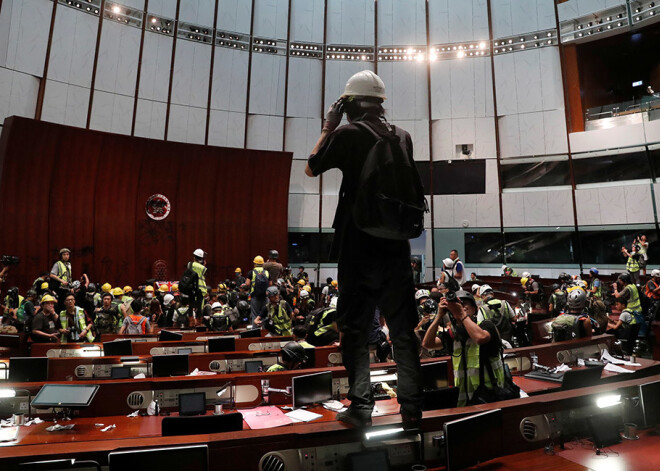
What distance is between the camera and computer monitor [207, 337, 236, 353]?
6535 mm

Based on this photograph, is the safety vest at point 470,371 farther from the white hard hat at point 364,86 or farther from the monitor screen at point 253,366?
the monitor screen at point 253,366

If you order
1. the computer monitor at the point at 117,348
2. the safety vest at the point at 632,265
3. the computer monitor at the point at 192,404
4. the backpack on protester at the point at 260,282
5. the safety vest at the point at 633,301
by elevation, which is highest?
the safety vest at the point at 632,265

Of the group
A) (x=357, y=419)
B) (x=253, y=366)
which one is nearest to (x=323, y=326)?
(x=253, y=366)

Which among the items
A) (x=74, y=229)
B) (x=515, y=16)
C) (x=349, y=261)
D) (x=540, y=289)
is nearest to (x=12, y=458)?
(x=349, y=261)

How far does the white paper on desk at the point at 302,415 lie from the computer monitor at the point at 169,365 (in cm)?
170

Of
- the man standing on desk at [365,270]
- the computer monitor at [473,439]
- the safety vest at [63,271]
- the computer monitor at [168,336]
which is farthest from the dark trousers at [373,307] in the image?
the safety vest at [63,271]

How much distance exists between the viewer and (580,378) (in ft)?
14.0

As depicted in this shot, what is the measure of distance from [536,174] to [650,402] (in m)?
15.7

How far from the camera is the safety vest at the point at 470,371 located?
376 centimetres

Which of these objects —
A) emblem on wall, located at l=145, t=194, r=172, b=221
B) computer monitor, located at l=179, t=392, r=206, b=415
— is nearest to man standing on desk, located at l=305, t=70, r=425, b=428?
computer monitor, located at l=179, t=392, r=206, b=415

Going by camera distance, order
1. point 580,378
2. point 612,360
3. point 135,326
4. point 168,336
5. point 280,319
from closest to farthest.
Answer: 1. point 580,378
2. point 612,360
3. point 168,336
4. point 280,319
5. point 135,326

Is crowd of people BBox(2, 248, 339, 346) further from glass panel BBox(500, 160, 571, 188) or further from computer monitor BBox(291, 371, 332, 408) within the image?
glass panel BBox(500, 160, 571, 188)

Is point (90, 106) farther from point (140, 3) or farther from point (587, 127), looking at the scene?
point (587, 127)

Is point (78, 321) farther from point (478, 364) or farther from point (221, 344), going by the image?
point (478, 364)
